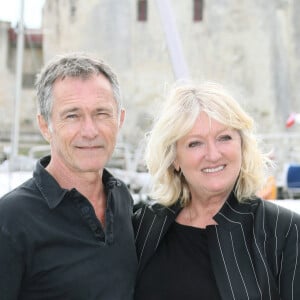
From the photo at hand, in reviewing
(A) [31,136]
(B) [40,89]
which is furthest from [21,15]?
(A) [31,136]

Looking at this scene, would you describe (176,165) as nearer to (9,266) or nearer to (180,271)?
(180,271)

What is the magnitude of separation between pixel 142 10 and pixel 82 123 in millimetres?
21540

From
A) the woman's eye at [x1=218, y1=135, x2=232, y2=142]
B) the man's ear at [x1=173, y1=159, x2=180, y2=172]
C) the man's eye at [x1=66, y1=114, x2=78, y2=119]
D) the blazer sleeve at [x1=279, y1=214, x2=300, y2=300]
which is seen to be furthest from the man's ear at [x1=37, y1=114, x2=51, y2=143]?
the blazer sleeve at [x1=279, y1=214, x2=300, y2=300]

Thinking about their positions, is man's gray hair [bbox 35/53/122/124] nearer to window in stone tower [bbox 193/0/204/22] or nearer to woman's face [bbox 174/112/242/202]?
woman's face [bbox 174/112/242/202]

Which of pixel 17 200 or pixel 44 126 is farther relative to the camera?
pixel 44 126

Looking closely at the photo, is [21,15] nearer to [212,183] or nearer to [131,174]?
[131,174]

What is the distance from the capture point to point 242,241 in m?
2.50

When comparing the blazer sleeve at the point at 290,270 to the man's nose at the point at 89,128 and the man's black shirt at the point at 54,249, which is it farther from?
the man's nose at the point at 89,128

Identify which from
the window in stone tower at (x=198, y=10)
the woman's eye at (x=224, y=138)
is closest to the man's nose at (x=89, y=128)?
the woman's eye at (x=224, y=138)

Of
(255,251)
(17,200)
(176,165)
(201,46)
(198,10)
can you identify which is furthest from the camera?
(198,10)

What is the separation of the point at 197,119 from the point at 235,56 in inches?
814

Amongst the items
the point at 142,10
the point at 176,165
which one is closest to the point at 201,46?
the point at 142,10

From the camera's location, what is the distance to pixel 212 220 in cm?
272

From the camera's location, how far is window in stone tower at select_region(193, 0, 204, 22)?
23.1 meters
